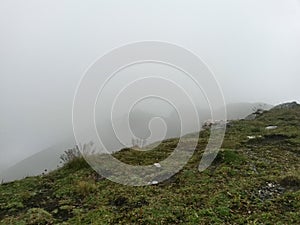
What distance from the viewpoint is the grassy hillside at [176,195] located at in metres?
10.9

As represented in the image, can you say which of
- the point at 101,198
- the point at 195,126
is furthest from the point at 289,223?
the point at 195,126

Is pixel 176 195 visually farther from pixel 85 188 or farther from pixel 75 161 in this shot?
pixel 75 161

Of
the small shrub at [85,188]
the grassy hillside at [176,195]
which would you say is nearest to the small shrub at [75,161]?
the grassy hillside at [176,195]

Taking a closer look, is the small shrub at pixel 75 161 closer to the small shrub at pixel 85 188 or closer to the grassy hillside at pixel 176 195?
the grassy hillside at pixel 176 195

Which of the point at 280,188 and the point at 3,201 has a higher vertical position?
the point at 3,201

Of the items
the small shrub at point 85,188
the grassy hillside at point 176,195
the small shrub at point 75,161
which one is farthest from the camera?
the small shrub at point 75,161

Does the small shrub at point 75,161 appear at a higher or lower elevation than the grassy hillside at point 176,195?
higher

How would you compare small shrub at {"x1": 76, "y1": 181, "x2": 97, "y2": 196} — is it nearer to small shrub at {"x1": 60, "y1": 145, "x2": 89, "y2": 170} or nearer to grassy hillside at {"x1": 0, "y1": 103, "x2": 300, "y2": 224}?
grassy hillside at {"x1": 0, "y1": 103, "x2": 300, "y2": 224}

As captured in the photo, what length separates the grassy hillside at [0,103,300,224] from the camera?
35.9ft

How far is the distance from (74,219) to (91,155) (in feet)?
23.8

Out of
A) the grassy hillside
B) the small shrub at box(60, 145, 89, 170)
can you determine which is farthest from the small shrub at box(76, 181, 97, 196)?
the small shrub at box(60, 145, 89, 170)

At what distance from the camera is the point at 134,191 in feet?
43.7

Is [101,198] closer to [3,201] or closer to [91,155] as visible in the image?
[3,201]

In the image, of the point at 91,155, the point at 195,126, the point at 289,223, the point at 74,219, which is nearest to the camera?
the point at 289,223
